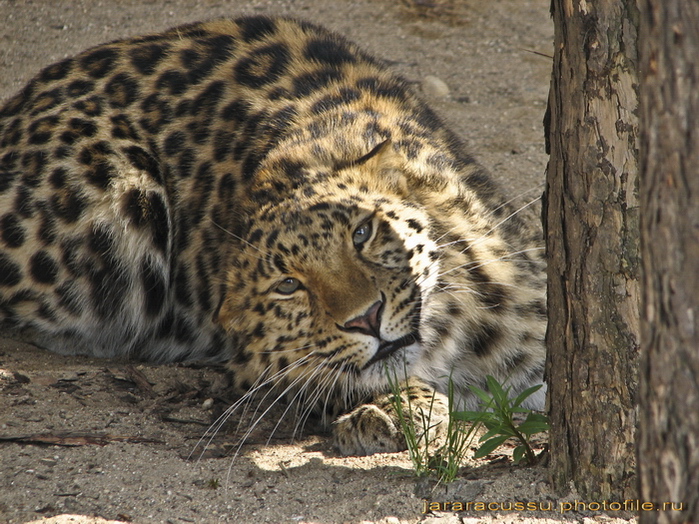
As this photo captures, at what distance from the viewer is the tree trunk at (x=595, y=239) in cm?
259

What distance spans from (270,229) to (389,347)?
72cm

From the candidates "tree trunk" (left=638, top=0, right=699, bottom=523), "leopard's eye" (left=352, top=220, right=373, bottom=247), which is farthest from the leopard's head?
"tree trunk" (left=638, top=0, right=699, bottom=523)

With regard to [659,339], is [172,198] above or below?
below

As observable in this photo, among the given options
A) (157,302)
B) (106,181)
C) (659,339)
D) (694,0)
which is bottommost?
(157,302)

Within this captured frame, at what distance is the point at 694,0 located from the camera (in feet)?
5.51

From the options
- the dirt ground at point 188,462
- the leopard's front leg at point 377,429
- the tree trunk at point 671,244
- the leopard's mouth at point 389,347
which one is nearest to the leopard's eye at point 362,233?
the leopard's mouth at point 389,347

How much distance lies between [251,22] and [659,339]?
381 cm

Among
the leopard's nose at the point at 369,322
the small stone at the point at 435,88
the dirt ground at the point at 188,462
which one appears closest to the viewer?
the dirt ground at the point at 188,462

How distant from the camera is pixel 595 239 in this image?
2.65 metres

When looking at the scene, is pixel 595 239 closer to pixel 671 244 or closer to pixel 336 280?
pixel 671 244

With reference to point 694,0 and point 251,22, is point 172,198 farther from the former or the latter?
point 694,0

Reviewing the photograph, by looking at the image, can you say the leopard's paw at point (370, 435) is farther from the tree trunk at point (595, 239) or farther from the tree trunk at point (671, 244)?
the tree trunk at point (671, 244)

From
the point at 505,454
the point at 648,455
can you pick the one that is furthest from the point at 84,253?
the point at 648,455

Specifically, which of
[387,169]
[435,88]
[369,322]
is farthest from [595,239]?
[435,88]
